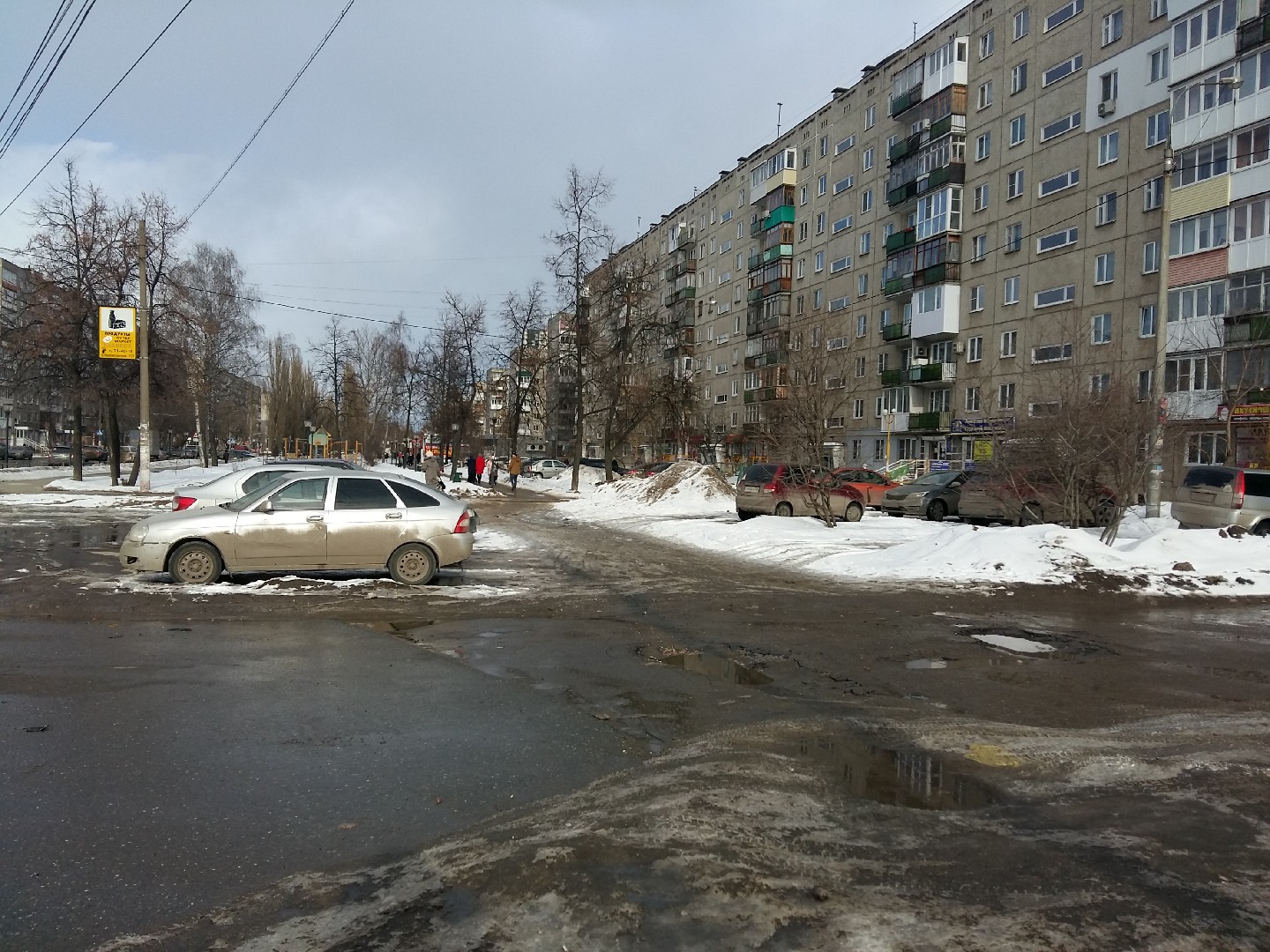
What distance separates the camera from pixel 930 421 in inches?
1924

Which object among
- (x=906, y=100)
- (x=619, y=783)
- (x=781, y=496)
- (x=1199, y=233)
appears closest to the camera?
(x=619, y=783)

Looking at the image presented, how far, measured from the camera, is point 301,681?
22.6 feet

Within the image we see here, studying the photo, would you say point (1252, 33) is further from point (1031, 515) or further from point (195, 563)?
point (195, 563)

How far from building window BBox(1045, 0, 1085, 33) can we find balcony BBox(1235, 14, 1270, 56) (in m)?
9.78

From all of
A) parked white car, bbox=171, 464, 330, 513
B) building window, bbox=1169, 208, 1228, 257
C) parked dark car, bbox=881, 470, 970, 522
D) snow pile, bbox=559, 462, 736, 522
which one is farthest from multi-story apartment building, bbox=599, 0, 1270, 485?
parked white car, bbox=171, 464, 330, 513

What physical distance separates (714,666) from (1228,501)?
1439 cm

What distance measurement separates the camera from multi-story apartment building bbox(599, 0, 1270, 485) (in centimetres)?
3106

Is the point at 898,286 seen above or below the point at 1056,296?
above

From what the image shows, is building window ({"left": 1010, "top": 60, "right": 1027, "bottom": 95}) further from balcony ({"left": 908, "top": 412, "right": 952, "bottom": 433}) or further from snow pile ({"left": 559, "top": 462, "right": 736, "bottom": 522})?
snow pile ({"left": 559, "top": 462, "right": 736, "bottom": 522})

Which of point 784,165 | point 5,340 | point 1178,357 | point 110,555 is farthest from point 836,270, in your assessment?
point 110,555

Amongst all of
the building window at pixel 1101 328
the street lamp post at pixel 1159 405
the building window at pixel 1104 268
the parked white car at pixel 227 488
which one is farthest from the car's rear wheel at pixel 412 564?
the building window at pixel 1104 268

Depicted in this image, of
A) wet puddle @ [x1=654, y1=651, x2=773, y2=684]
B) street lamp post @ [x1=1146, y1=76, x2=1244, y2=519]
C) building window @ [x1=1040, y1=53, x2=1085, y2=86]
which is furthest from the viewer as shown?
building window @ [x1=1040, y1=53, x2=1085, y2=86]

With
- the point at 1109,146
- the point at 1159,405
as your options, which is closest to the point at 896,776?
the point at 1159,405

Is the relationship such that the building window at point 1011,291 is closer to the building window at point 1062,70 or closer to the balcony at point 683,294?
the building window at point 1062,70
